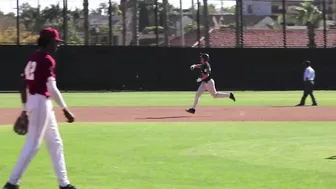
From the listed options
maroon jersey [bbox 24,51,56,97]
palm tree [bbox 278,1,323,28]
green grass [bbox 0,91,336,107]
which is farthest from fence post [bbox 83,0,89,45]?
maroon jersey [bbox 24,51,56,97]

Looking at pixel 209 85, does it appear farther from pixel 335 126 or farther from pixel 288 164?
pixel 288 164

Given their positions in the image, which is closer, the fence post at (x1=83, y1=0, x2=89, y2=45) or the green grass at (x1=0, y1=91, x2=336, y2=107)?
the green grass at (x1=0, y1=91, x2=336, y2=107)

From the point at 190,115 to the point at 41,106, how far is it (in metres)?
15.0

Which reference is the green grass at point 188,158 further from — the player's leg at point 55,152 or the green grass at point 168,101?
the green grass at point 168,101

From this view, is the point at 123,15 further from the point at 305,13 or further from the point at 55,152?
the point at 55,152

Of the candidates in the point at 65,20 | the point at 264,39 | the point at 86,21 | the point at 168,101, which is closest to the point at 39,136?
the point at 168,101

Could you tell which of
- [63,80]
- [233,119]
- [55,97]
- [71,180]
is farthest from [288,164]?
[63,80]

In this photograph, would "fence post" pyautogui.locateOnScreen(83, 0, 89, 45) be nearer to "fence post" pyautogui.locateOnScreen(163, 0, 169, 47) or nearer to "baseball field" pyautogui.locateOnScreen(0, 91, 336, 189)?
"fence post" pyautogui.locateOnScreen(163, 0, 169, 47)

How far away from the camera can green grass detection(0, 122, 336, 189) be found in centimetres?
1009

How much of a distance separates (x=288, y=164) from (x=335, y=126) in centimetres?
828

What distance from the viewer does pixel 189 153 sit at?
43.6 feet

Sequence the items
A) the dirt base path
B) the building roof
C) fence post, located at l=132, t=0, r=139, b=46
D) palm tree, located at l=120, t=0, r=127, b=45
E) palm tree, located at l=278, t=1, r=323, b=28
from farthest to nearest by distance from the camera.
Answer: palm tree, located at l=278, t=1, r=323, b=28
fence post, located at l=132, t=0, r=139, b=46
the building roof
palm tree, located at l=120, t=0, r=127, b=45
the dirt base path

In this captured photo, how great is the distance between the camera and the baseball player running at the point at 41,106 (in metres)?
8.66

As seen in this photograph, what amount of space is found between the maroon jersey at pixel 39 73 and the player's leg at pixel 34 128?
0.33 feet
